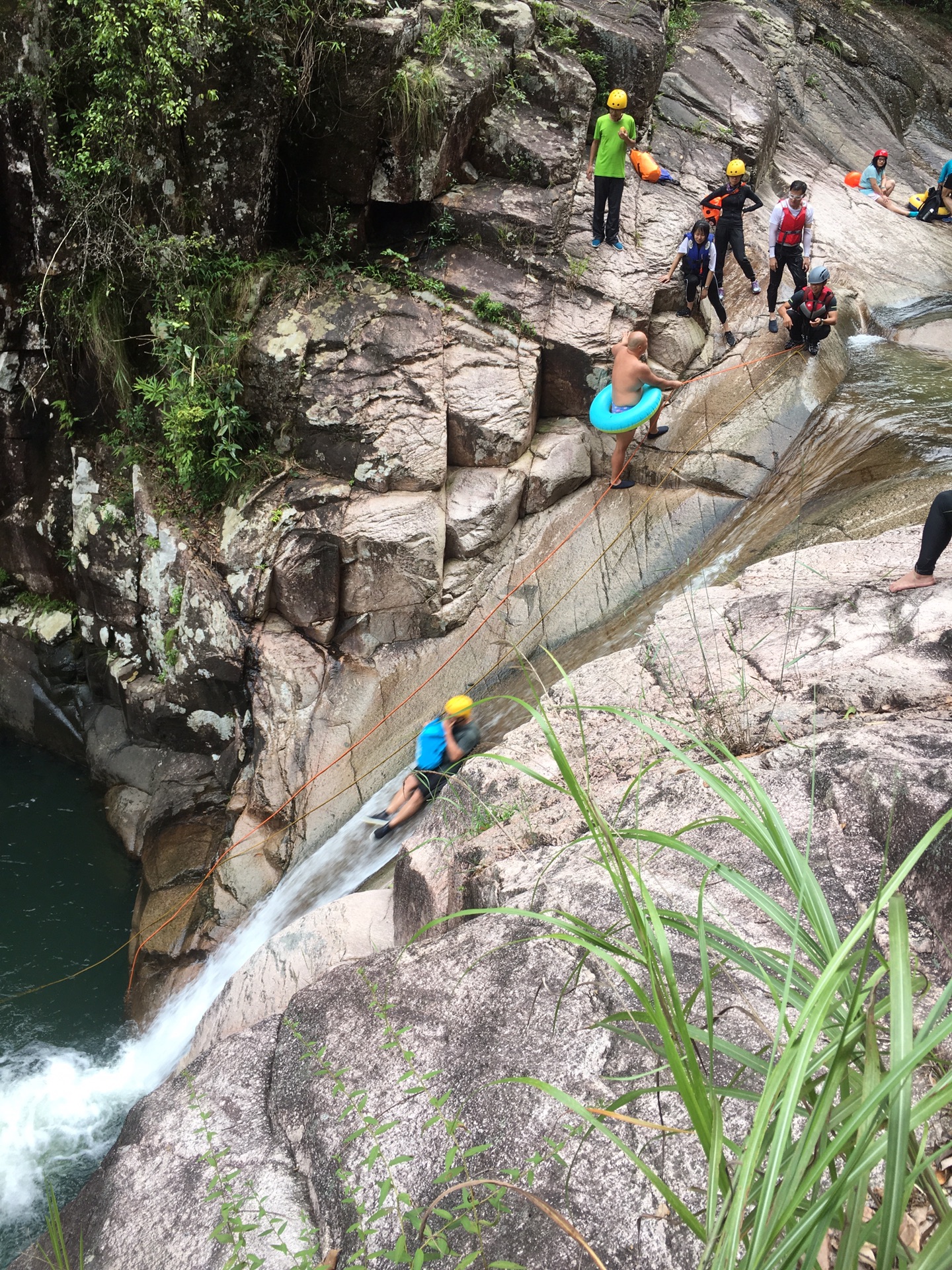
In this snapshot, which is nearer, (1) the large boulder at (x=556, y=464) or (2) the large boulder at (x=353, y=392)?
(2) the large boulder at (x=353, y=392)

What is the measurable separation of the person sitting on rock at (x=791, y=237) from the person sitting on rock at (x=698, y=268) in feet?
1.69

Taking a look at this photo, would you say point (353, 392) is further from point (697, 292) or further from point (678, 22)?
point (678, 22)

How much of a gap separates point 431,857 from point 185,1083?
1393 millimetres

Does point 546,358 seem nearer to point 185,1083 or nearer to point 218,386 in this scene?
point 218,386

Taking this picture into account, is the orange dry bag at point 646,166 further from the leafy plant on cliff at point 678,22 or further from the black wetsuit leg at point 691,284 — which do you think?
the leafy plant on cliff at point 678,22

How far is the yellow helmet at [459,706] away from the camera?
19.0 feet

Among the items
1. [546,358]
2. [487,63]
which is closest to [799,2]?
[487,63]

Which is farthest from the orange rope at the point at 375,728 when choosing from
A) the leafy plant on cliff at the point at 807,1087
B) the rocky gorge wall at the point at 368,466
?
the leafy plant on cliff at the point at 807,1087

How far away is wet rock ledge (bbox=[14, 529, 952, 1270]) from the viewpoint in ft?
7.87

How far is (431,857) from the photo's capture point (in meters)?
3.92

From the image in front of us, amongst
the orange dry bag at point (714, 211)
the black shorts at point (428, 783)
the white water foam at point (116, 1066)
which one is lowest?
the white water foam at point (116, 1066)

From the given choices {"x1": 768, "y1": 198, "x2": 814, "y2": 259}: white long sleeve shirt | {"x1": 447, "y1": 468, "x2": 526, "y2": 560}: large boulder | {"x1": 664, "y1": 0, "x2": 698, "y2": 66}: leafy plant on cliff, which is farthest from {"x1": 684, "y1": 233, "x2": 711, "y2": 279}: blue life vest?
{"x1": 664, "y1": 0, "x2": 698, "y2": 66}: leafy plant on cliff

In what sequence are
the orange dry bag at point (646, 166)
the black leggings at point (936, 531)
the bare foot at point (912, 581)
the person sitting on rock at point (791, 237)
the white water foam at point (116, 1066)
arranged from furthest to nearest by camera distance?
the orange dry bag at point (646, 166)
the person sitting on rock at point (791, 237)
the white water foam at point (116, 1066)
the bare foot at point (912, 581)
the black leggings at point (936, 531)

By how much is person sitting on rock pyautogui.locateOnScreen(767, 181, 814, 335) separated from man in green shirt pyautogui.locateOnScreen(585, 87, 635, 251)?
56.7 inches
